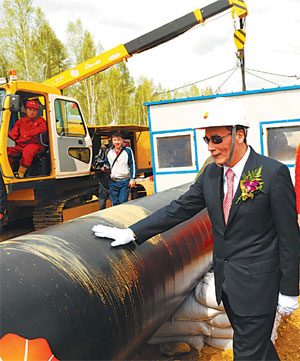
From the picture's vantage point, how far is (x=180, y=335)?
11.9ft

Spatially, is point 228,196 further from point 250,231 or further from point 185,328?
point 185,328

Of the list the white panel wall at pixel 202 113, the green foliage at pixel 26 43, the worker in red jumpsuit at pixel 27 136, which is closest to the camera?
the worker in red jumpsuit at pixel 27 136

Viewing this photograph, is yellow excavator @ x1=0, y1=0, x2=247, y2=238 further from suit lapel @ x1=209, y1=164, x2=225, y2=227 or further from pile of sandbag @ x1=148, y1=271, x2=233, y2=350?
suit lapel @ x1=209, y1=164, x2=225, y2=227

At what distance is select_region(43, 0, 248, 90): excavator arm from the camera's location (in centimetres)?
924

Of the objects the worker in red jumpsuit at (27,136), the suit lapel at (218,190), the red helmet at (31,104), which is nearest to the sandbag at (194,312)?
the suit lapel at (218,190)

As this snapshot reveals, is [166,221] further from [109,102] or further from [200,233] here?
[109,102]

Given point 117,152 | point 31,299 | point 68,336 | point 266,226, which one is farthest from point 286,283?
point 117,152

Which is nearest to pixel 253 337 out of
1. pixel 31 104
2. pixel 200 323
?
pixel 200 323

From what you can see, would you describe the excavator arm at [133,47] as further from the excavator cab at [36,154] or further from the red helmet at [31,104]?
the red helmet at [31,104]

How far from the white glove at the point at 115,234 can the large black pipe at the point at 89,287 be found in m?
0.04

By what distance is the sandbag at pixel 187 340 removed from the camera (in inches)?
141

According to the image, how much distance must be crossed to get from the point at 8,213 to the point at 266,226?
5.73m

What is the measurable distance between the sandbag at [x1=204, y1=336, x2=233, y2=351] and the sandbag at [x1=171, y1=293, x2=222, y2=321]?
25 cm

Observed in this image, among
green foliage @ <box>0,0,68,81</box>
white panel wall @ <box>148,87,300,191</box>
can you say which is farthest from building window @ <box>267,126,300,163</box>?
green foliage @ <box>0,0,68,81</box>
